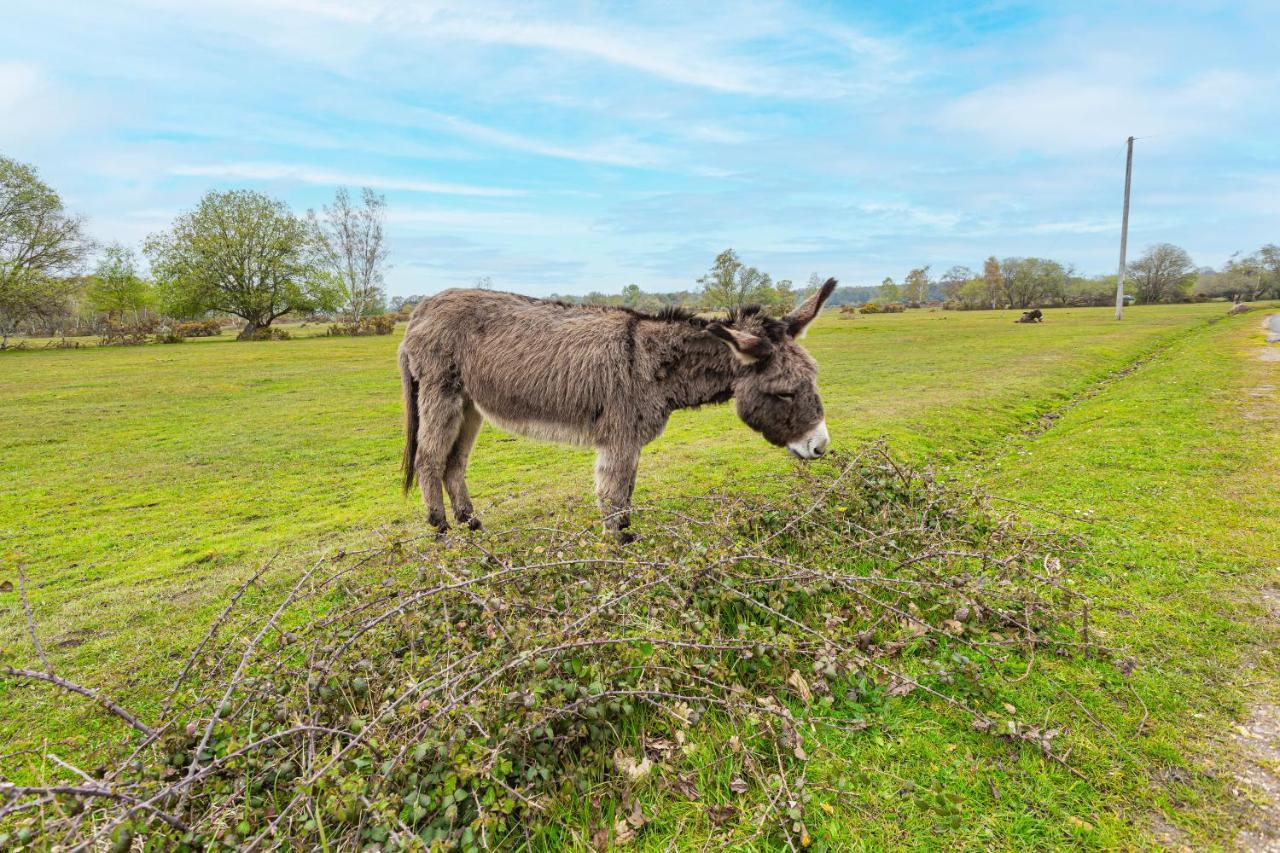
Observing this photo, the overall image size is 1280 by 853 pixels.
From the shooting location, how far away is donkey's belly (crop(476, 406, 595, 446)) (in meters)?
5.18

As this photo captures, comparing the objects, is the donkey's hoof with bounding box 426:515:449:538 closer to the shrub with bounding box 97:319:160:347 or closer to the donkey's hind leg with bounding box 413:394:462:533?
the donkey's hind leg with bounding box 413:394:462:533

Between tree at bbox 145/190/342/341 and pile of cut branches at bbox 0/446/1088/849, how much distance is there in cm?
6284

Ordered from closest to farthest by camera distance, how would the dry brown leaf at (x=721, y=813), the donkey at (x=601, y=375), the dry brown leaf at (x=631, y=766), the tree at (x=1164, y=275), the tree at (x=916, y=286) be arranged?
the dry brown leaf at (x=721, y=813) → the dry brown leaf at (x=631, y=766) → the donkey at (x=601, y=375) → the tree at (x=1164, y=275) → the tree at (x=916, y=286)

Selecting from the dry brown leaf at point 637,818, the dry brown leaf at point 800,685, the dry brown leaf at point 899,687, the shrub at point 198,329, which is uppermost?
the shrub at point 198,329

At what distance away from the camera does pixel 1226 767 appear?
8.67 ft

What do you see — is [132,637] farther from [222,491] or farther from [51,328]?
[51,328]

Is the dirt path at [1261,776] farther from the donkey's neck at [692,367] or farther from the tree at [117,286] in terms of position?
the tree at [117,286]

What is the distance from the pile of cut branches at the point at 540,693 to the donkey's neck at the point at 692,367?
1430 mm

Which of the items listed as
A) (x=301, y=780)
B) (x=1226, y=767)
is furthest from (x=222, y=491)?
(x=1226, y=767)

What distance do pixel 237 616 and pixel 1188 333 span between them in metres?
47.2

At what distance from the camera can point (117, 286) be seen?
190ft

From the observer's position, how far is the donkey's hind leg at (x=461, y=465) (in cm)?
581

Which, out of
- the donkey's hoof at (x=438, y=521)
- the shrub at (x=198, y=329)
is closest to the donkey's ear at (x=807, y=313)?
the donkey's hoof at (x=438, y=521)

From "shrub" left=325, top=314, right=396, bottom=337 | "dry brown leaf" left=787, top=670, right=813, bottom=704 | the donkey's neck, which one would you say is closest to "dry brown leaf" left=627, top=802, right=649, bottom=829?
"dry brown leaf" left=787, top=670, right=813, bottom=704
